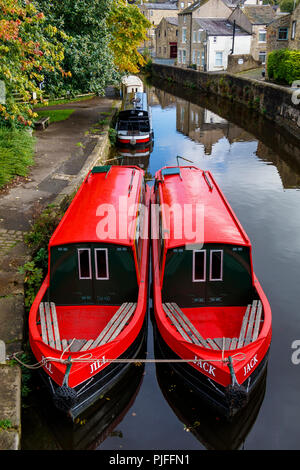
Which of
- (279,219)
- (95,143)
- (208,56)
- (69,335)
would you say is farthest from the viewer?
(208,56)

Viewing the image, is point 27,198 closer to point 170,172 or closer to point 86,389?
point 170,172

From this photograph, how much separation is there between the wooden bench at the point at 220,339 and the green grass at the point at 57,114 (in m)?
19.6

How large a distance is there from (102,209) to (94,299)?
82.1 inches

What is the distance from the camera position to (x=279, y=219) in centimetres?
1542

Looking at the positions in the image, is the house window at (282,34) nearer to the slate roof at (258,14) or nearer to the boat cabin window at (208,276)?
the slate roof at (258,14)

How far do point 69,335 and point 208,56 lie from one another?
4852 cm

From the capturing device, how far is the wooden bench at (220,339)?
785cm

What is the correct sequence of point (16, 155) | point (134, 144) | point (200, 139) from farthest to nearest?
1. point (200, 139)
2. point (134, 144)
3. point (16, 155)

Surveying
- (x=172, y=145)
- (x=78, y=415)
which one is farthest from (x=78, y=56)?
(x=78, y=415)

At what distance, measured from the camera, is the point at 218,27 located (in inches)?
2020

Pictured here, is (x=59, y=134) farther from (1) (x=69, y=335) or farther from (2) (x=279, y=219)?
(1) (x=69, y=335)

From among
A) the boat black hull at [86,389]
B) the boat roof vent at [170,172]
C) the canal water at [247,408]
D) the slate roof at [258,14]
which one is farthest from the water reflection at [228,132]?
the slate roof at [258,14]

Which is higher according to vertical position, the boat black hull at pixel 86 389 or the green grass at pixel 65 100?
the green grass at pixel 65 100
